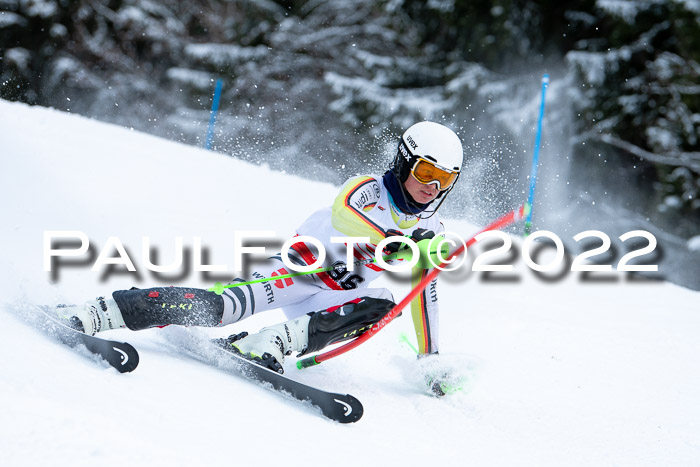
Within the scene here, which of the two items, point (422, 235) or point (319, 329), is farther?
point (319, 329)

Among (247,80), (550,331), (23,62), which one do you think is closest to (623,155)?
(247,80)

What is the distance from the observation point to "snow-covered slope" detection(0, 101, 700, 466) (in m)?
2.13

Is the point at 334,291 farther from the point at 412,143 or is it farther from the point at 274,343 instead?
the point at 412,143

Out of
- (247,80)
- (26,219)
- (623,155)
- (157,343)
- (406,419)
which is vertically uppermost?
(247,80)

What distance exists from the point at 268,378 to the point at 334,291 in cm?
72

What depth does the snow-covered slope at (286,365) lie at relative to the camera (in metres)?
2.13

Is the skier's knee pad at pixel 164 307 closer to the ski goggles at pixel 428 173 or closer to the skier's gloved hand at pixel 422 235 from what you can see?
the skier's gloved hand at pixel 422 235

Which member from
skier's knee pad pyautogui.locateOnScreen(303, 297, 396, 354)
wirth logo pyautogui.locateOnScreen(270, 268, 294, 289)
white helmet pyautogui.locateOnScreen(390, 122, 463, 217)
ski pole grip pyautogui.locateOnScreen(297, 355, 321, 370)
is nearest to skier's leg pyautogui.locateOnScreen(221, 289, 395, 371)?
skier's knee pad pyautogui.locateOnScreen(303, 297, 396, 354)

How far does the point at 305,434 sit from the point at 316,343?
80 centimetres

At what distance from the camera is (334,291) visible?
3600mm

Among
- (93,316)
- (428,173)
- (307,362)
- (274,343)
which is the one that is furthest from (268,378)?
(428,173)

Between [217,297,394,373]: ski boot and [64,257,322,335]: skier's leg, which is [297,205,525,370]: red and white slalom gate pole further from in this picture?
[64,257,322,335]: skier's leg

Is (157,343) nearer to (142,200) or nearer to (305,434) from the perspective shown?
(305,434)

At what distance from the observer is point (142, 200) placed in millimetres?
6523
